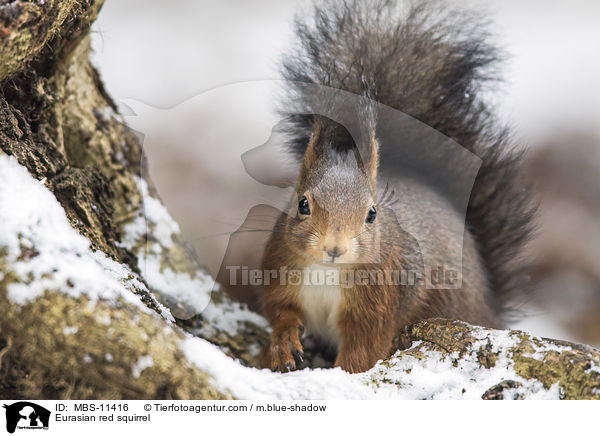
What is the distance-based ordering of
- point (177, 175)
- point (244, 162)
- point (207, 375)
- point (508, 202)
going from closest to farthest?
point (207, 375) < point (244, 162) < point (508, 202) < point (177, 175)

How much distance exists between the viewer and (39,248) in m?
0.82

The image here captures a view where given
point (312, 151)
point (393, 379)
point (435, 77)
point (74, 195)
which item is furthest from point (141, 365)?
point (435, 77)

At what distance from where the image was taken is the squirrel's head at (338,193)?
1.25 meters

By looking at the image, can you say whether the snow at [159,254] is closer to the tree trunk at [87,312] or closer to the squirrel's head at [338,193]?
the tree trunk at [87,312]

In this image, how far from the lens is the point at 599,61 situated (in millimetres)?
2338

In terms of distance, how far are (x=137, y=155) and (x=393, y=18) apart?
0.90 meters

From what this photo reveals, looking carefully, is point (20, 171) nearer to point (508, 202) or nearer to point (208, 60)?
point (208, 60)

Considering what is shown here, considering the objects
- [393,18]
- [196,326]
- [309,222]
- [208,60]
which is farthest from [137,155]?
[393,18]

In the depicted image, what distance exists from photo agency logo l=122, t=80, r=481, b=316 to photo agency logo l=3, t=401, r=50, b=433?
0.62 metres

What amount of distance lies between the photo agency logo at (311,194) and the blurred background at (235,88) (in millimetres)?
10

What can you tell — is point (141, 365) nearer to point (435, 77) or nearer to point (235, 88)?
point (235, 88)

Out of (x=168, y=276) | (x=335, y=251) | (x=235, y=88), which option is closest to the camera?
(x=335, y=251)

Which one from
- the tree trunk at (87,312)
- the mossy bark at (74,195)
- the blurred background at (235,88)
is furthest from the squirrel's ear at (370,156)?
the mossy bark at (74,195)

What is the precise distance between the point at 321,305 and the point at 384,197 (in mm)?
336
